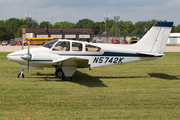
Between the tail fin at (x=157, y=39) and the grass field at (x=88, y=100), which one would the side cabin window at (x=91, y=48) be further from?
the tail fin at (x=157, y=39)

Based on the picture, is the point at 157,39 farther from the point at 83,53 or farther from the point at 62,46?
the point at 62,46

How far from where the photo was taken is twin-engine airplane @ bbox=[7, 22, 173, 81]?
11080 millimetres

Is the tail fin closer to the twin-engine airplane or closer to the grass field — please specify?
the twin-engine airplane

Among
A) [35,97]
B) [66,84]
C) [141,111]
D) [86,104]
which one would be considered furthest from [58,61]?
[141,111]

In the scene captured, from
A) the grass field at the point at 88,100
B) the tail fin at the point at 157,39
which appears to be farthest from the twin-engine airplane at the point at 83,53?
the grass field at the point at 88,100

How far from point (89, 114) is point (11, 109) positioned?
2.47 metres

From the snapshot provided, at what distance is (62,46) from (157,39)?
537 centimetres

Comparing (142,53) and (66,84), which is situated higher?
(142,53)

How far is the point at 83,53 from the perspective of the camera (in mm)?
11641

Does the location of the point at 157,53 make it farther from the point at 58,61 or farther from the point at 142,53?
the point at 58,61

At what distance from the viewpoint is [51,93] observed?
881 cm

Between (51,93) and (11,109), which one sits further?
(51,93)

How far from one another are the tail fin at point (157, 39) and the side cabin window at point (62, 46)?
3948 millimetres

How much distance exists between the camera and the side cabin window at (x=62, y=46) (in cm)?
1148
